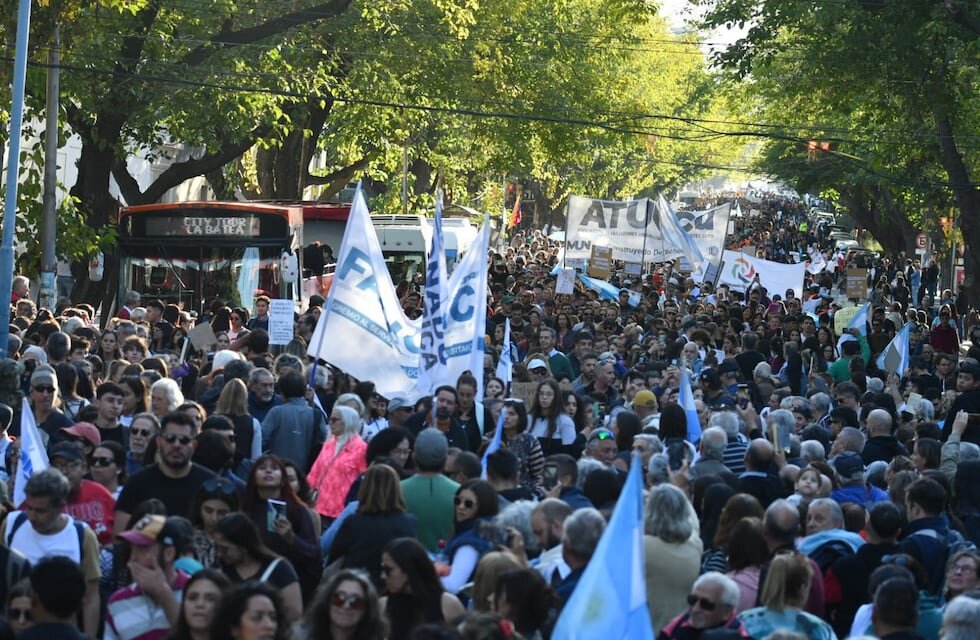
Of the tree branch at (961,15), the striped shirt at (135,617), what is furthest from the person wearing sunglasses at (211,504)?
the tree branch at (961,15)

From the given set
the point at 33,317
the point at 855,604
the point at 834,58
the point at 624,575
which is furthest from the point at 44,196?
the point at 624,575

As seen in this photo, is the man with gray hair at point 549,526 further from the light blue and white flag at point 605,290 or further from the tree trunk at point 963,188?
the tree trunk at point 963,188

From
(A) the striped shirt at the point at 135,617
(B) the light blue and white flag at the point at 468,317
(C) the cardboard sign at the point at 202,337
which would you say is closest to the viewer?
(A) the striped shirt at the point at 135,617

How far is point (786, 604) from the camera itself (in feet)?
21.1

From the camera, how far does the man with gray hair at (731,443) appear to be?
33.9 feet

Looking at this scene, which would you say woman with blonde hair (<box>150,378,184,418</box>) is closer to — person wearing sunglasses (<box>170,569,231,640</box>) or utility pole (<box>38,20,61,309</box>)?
person wearing sunglasses (<box>170,569,231,640</box>)

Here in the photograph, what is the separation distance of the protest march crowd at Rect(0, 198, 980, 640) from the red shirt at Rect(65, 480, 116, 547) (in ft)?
0.03

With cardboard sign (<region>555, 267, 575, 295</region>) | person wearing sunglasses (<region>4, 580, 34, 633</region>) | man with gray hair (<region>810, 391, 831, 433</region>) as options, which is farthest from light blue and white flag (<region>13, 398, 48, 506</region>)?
cardboard sign (<region>555, 267, 575, 295</region>)

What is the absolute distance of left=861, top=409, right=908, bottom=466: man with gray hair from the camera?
11.2 m

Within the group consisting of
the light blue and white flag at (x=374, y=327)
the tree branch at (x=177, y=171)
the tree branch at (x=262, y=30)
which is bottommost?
the light blue and white flag at (x=374, y=327)

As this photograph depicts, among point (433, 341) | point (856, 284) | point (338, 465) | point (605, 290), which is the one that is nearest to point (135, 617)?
point (338, 465)

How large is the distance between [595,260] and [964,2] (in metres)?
7.88

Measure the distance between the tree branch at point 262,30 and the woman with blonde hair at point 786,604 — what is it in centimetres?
1904

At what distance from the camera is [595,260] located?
28.1m
